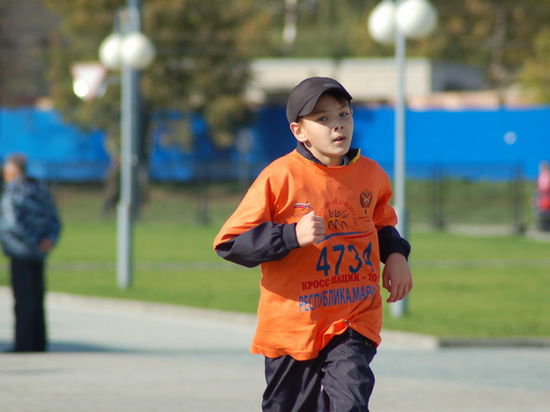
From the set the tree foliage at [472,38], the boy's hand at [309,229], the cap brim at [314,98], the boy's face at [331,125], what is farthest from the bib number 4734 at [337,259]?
the tree foliage at [472,38]

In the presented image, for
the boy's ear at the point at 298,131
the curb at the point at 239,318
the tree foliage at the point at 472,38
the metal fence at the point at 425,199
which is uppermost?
the tree foliage at the point at 472,38

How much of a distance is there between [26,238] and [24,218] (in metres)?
0.18

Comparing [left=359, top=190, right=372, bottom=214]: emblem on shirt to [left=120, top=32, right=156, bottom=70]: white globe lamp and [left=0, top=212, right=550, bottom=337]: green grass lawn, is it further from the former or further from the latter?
[left=120, top=32, right=156, bottom=70]: white globe lamp

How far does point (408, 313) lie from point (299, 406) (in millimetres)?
10099

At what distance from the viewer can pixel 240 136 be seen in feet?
158

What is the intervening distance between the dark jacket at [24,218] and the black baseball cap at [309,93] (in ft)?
22.9

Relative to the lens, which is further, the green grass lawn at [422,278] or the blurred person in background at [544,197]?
the blurred person in background at [544,197]

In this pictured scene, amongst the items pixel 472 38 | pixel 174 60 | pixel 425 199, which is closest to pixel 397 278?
pixel 425 199

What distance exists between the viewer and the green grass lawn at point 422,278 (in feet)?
50.1

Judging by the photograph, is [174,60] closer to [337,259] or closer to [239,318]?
[239,318]

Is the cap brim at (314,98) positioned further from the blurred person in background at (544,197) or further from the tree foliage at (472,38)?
the tree foliage at (472,38)

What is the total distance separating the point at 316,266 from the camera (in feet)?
18.6

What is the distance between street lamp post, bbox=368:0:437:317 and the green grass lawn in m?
1.15

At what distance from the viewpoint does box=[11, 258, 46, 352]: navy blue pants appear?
12.5 meters
